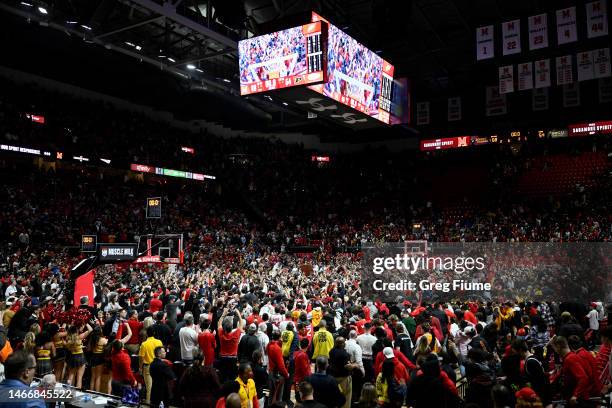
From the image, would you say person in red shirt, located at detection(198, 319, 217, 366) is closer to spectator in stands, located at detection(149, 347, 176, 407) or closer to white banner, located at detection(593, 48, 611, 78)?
spectator in stands, located at detection(149, 347, 176, 407)

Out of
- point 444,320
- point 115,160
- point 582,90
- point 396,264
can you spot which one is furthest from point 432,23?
point 115,160

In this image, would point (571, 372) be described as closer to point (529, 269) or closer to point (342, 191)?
point (529, 269)

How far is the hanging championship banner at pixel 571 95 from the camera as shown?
24.8m

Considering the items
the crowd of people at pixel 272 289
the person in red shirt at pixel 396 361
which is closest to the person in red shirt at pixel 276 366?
the crowd of people at pixel 272 289

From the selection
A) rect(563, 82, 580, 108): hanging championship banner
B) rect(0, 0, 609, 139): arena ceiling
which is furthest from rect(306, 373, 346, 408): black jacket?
rect(563, 82, 580, 108): hanging championship banner

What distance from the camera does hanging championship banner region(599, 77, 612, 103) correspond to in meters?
24.5

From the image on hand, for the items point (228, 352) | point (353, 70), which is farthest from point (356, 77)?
point (228, 352)

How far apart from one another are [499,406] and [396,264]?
997 cm

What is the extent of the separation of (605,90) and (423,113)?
958 cm

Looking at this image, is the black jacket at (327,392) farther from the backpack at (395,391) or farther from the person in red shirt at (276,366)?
the person in red shirt at (276,366)

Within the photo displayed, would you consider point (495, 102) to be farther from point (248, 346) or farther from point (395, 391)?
point (395, 391)

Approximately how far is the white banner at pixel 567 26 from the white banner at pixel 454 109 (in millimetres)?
11728

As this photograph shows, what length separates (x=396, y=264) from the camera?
14555 mm

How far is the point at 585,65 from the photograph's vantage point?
1892 centimetres
